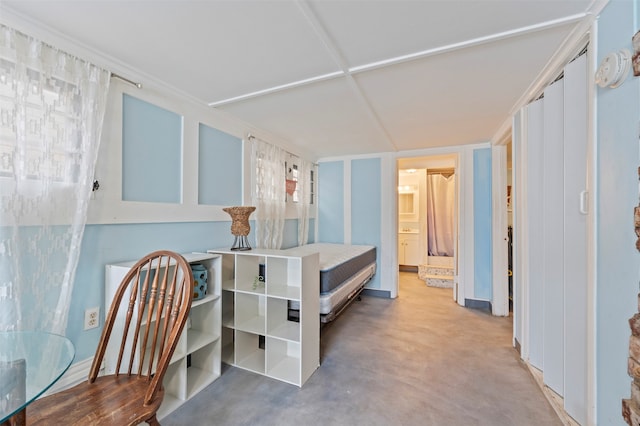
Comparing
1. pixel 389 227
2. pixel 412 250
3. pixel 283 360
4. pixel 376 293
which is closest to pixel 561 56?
pixel 389 227

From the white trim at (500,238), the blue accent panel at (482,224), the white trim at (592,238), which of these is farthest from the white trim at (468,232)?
the white trim at (592,238)

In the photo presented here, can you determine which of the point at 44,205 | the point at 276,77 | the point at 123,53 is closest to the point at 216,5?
the point at 276,77

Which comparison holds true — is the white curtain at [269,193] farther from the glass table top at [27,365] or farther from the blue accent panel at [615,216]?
the blue accent panel at [615,216]

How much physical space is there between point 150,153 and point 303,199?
222 centimetres

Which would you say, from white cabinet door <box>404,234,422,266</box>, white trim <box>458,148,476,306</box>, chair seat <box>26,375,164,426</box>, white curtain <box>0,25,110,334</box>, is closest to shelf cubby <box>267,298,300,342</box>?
chair seat <box>26,375,164,426</box>

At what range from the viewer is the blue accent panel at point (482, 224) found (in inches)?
136

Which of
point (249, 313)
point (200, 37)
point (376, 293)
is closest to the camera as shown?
point (200, 37)

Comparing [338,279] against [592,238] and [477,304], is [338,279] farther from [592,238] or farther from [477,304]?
[477,304]

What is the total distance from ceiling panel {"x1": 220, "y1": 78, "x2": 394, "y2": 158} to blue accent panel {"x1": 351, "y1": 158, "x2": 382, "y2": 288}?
51 cm

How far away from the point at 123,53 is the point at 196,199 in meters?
1.07

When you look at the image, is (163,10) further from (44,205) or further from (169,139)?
(44,205)

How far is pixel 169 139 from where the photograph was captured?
2.00m

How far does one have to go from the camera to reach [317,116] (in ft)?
8.41

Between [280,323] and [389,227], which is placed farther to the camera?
[389,227]
